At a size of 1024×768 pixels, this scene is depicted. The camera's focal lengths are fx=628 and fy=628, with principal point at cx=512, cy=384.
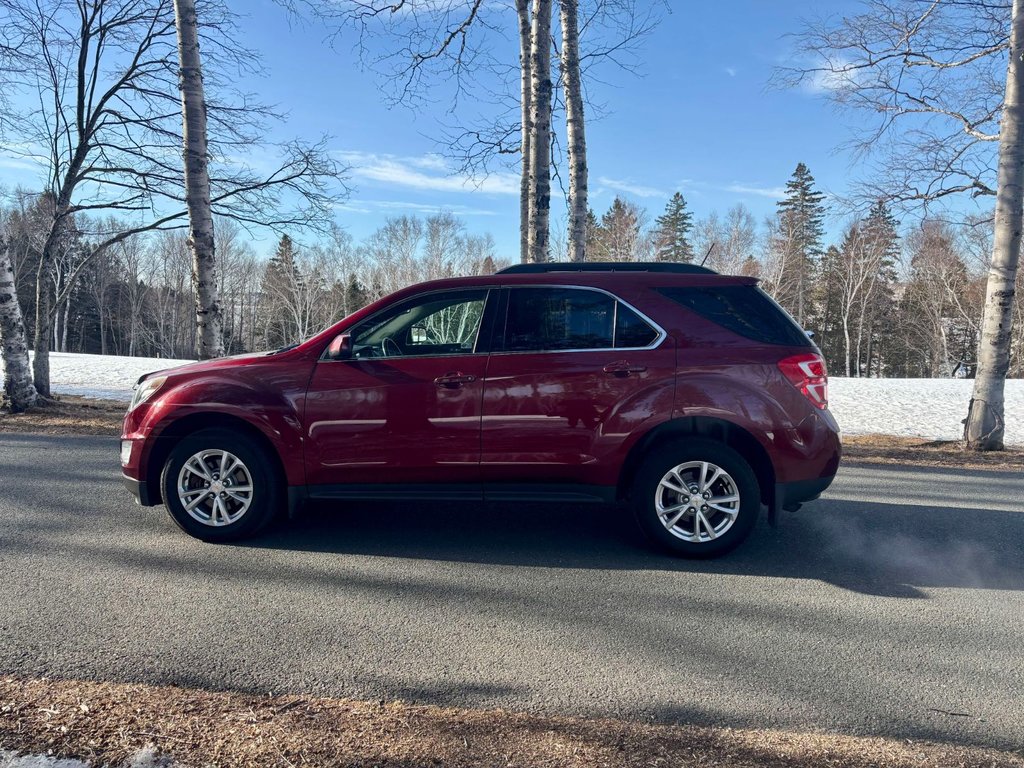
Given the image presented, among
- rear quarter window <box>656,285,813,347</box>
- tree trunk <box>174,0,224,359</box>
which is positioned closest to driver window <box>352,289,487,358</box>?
rear quarter window <box>656,285,813,347</box>

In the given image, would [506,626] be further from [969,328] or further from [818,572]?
[969,328]

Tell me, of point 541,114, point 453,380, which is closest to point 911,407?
point 541,114

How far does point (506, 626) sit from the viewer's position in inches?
133

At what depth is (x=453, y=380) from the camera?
14.4 ft

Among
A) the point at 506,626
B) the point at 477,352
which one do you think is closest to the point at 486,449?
the point at 477,352

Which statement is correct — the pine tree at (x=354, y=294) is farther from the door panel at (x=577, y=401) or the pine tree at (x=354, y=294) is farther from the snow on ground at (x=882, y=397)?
the door panel at (x=577, y=401)

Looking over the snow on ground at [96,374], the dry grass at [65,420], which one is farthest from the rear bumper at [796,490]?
the snow on ground at [96,374]

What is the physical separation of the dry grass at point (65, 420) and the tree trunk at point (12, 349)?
9.6 inches

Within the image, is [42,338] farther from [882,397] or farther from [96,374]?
[882,397]

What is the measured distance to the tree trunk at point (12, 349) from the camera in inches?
405

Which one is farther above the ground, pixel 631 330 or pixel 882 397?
pixel 631 330

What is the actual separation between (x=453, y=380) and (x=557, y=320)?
0.86 metres

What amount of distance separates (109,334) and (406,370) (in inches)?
2933

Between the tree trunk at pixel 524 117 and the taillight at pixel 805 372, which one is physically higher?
the tree trunk at pixel 524 117
